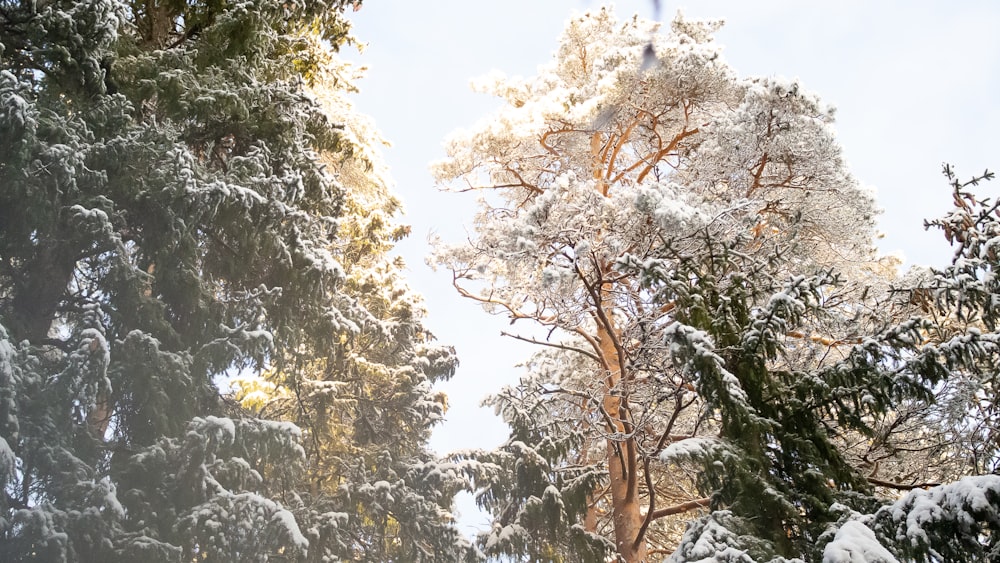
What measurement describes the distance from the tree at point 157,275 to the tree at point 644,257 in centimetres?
258

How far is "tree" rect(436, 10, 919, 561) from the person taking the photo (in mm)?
5715

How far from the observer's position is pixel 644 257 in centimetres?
759

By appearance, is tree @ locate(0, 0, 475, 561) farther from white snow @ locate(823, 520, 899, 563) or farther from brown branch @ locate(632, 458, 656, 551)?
white snow @ locate(823, 520, 899, 563)

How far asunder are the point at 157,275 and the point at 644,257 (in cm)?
506

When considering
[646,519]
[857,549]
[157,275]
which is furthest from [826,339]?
[157,275]

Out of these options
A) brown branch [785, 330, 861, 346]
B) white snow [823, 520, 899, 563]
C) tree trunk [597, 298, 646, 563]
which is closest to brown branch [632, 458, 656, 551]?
tree trunk [597, 298, 646, 563]

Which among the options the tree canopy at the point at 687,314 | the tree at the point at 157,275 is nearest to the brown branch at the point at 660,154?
the tree canopy at the point at 687,314

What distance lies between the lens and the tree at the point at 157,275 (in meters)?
6.01

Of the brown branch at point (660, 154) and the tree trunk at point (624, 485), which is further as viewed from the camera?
the brown branch at point (660, 154)

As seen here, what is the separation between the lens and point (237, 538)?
21.6ft

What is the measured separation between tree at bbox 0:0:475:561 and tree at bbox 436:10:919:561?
8.48 ft

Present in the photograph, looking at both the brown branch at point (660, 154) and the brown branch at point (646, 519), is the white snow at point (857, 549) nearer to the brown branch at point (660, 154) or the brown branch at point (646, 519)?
the brown branch at point (646, 519)

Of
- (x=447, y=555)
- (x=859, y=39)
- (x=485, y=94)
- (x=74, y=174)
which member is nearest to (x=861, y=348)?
(x=74, y=174)

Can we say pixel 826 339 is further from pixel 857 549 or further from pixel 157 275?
pixel 157 275
